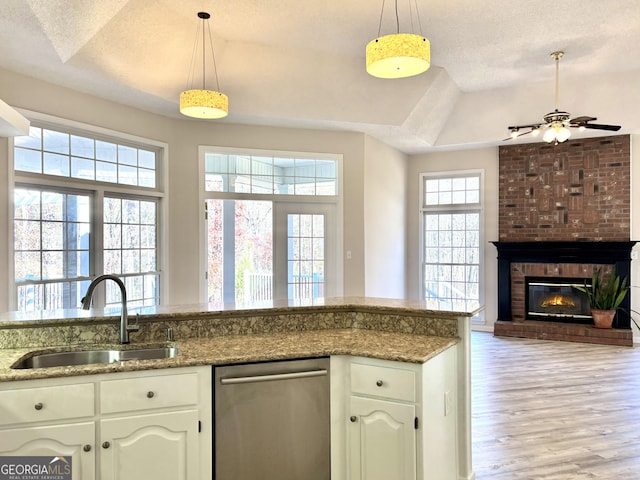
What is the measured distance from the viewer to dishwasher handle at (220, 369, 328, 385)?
2.29m

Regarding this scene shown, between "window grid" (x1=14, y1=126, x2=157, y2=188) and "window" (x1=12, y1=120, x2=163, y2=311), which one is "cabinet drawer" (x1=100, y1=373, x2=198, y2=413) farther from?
"window grid" (x1=14, y1=126, x2=157, y2=188)

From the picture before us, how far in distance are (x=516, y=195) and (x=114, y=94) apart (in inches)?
229

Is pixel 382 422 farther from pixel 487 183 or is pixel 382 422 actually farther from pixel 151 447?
pixel 487 183

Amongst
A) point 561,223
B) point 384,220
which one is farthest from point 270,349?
point 561,223

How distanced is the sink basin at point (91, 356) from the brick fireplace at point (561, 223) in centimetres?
582

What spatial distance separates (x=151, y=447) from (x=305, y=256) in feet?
14.2

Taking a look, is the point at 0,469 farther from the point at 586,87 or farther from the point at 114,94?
the point at 586,87

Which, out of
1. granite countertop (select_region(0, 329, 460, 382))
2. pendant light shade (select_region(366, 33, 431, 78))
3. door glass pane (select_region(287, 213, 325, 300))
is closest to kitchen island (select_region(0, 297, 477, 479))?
granite countertop (select_region(0, 329, 460, 382))

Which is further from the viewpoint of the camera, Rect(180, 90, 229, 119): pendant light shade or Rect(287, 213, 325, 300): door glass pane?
Rect(287, 213, 325, 300): door glass pane

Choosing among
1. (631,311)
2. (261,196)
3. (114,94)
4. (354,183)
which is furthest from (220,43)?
(631,311)

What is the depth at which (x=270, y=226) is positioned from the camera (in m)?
6.21

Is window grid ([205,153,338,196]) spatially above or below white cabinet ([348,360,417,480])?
above

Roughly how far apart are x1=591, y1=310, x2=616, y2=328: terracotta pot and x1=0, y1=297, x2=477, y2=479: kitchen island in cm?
483

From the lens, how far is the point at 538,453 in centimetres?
318
